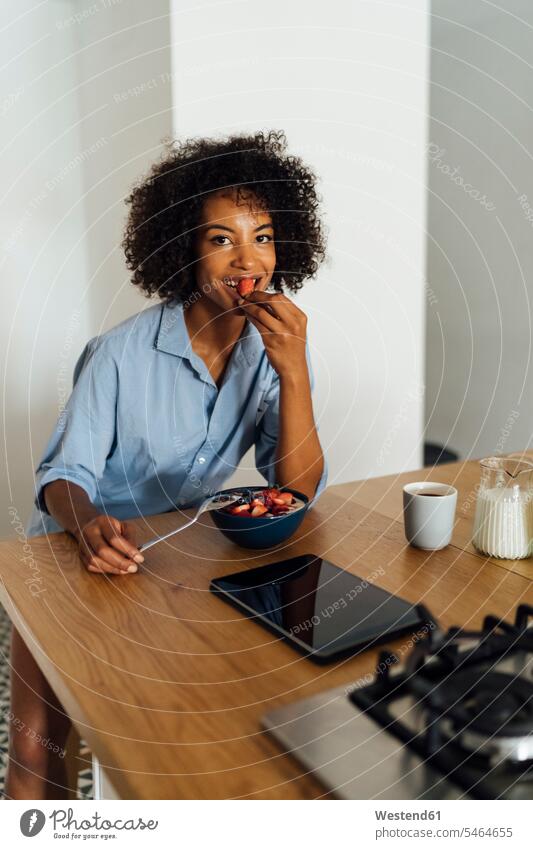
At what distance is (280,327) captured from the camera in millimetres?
1045

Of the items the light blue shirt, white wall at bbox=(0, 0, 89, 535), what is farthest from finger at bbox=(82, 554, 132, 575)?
white wall at bbox=(0, 0, 89, 535)

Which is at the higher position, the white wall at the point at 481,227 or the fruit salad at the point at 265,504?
the white wall at the point at 481,227

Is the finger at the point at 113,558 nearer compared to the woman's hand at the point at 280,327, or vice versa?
the finger at the point at 113,558

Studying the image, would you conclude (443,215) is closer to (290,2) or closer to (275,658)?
(290,2)

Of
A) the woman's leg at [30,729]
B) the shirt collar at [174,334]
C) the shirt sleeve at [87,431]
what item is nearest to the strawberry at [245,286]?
the shirt collar at [174,334]

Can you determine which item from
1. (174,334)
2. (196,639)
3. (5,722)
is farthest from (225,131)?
(5,722)

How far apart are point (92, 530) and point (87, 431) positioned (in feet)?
0.80

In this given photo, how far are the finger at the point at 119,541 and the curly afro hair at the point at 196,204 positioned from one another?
0.47 meters

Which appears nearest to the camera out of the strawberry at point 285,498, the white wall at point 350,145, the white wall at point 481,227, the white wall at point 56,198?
the strawberry at point 285,498

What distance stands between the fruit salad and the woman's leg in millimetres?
354

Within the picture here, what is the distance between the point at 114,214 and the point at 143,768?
57.6 inches

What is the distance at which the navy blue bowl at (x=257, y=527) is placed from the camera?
2.70 ft

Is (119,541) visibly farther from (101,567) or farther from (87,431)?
(87,431)

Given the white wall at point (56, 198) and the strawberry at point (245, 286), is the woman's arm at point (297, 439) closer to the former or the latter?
the strawberry at point (245, 286)
